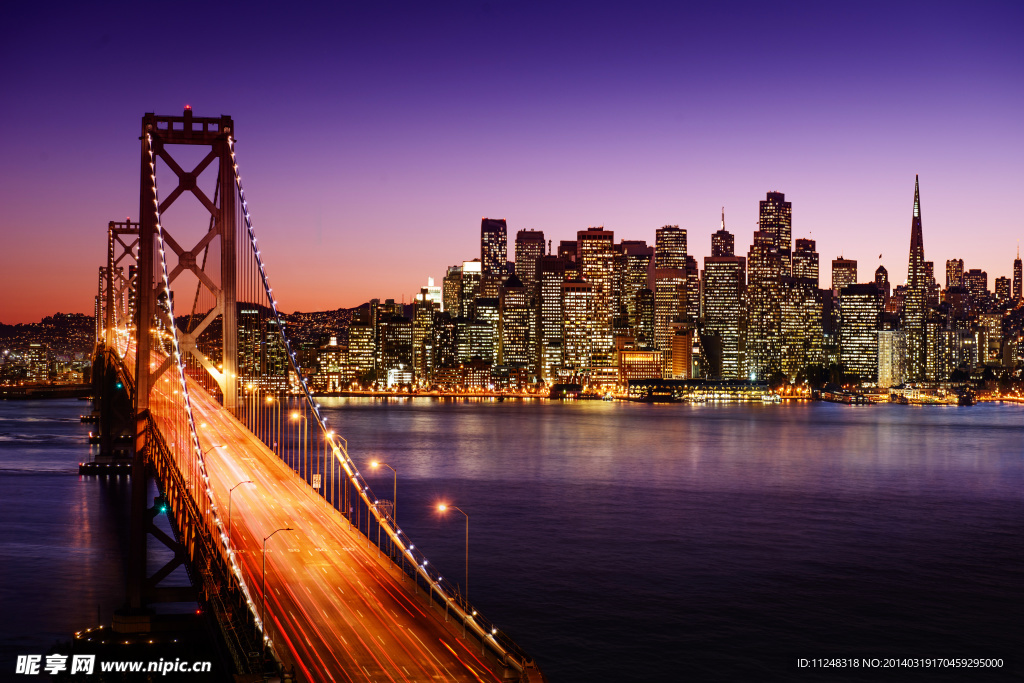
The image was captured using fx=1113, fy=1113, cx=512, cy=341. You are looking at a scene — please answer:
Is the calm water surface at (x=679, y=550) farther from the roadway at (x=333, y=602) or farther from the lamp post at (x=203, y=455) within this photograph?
the roadway at (x=333, y=602)

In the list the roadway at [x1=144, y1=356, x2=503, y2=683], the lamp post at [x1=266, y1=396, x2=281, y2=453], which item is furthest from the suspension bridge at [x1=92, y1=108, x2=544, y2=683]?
the lamp post at [x1=266, y1=396, x2=281, y2=453]

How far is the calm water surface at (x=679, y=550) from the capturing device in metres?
30.4

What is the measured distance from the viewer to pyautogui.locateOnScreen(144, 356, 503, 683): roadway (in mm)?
19500

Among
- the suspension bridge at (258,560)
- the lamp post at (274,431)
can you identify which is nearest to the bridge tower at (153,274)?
the suspension bridge at (258,560)

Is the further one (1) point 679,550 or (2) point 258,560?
(1) point 679,550

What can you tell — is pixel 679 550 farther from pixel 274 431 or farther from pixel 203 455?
pixel 274 431

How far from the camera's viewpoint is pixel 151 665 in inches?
1033

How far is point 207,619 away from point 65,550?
71.6 ft

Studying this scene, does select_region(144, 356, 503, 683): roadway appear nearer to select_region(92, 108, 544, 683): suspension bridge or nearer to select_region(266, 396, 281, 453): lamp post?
select_region(92, 108, 544, 683): suspension bridge

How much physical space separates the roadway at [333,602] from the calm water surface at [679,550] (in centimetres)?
521

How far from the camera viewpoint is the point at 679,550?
43594mm

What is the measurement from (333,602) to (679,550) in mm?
23029

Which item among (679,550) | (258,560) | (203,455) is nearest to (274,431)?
(679,550)

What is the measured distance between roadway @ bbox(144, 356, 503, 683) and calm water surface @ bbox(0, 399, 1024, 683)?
5206mm
